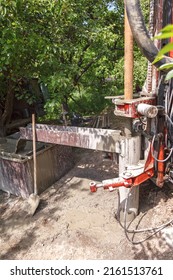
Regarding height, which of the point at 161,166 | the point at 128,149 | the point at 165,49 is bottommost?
the point at 161,166

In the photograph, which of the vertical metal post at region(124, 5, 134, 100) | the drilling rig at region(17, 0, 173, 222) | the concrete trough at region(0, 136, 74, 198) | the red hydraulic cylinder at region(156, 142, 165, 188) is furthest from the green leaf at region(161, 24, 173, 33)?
the concrete trough at region(0, 136, 74, 198)

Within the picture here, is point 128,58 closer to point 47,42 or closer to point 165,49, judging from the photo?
point 47,42

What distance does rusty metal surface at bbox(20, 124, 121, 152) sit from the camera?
336 cm

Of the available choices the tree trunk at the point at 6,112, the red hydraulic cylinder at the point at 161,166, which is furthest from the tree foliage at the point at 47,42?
the red hydraulic cylinder at the point at 161,166

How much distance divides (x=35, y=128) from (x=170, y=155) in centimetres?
248

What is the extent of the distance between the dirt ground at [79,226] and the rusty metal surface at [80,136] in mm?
1134

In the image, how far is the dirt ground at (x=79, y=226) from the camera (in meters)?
3.10

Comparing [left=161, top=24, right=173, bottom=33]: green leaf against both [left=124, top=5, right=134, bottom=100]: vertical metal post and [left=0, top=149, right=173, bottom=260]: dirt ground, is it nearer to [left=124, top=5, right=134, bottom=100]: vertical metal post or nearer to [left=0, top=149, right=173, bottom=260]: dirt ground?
[left=124, top=5, right=134, bottom=100]: vertical metal post

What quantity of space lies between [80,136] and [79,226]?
142 cm

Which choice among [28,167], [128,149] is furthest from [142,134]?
[28,167]

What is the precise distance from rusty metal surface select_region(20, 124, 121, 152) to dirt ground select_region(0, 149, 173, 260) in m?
1.13

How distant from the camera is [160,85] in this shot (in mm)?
3055

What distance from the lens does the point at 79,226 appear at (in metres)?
3.59

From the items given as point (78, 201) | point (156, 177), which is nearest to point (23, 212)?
point (78, 201)
